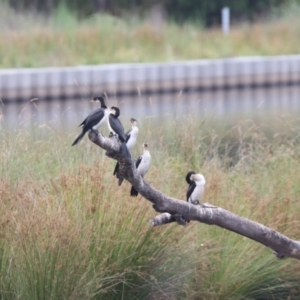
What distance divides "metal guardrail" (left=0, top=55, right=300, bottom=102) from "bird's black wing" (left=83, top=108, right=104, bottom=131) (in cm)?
921

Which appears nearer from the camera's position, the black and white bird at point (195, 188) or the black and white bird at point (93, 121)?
the black and white bird at point (93, 121)

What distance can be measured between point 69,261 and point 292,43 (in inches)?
598

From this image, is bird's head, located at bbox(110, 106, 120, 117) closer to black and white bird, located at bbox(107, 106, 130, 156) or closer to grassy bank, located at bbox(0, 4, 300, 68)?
black and white bird, located at bbox(107, 106, 130, 156)

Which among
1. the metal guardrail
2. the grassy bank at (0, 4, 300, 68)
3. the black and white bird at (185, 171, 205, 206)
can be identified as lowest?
the metal guardrail

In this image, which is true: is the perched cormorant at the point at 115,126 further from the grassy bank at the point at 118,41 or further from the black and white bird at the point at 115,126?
the grassy bank at the point at 118,41

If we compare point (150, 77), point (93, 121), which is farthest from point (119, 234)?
point (150, 77)

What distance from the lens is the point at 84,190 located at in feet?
13.1

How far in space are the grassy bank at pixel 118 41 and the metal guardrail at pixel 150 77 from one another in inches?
32.6

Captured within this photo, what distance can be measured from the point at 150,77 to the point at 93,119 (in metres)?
11.6

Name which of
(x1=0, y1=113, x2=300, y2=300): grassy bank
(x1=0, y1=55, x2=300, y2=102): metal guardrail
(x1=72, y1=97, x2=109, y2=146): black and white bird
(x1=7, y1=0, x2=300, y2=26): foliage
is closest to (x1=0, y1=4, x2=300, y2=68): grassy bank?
(x1=0, y1=55, x2=300, y2=102): metal guardrail

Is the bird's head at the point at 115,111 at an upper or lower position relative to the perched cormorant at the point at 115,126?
upper

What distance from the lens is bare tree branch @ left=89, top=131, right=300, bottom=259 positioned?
311 cm

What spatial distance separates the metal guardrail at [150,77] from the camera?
13.9 meters

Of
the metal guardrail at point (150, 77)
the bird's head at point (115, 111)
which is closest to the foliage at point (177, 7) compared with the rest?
the metal guardrail at point (150, 77)
